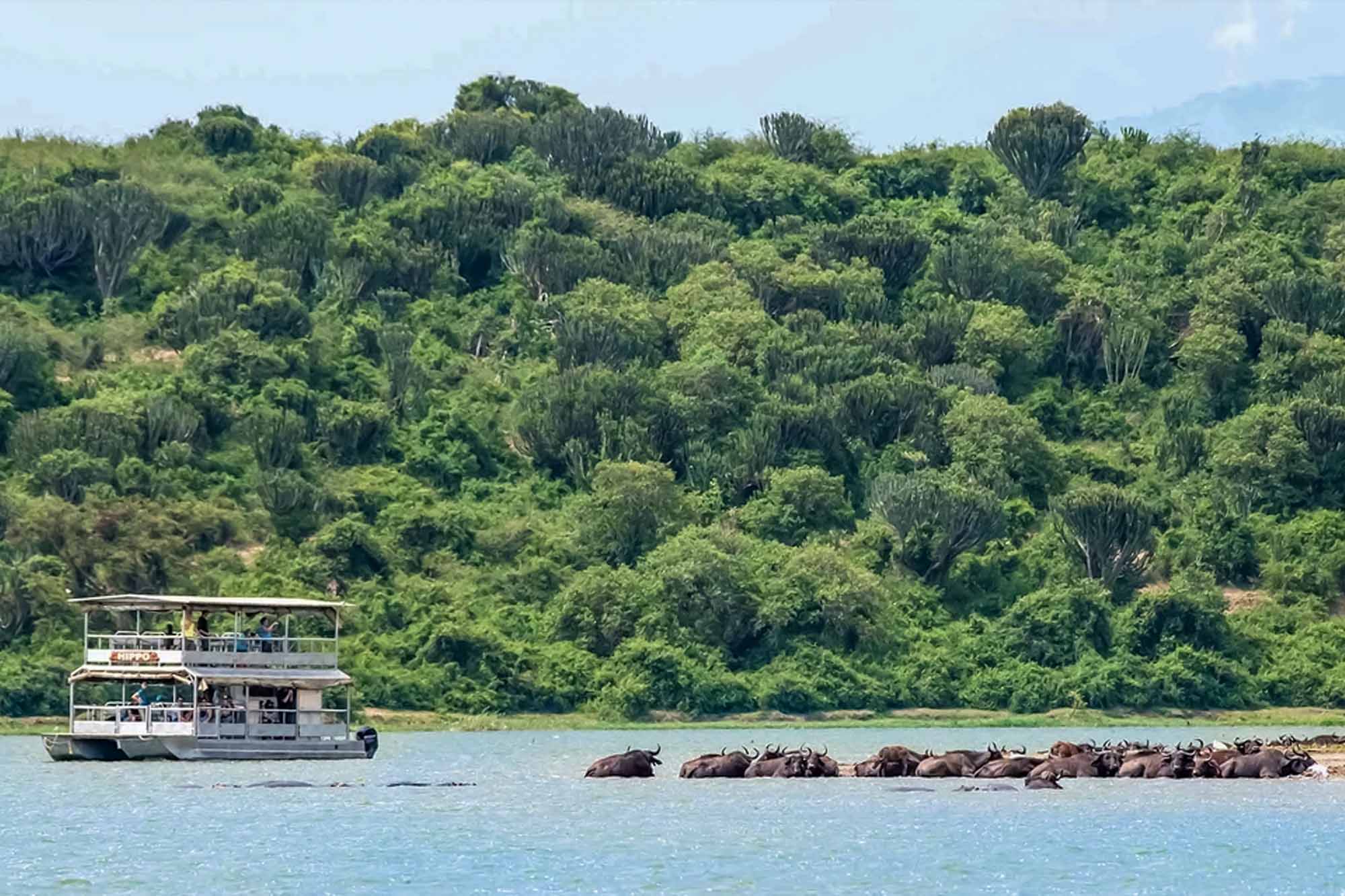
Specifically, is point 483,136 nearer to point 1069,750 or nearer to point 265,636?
point 265,636

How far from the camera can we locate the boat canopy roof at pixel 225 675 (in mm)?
60156

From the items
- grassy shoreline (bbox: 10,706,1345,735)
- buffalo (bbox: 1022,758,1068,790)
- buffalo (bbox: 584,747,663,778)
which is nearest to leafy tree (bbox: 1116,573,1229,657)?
grassy shoreline (bbox: 10,706,1345,735)

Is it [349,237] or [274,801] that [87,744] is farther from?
[349,237]

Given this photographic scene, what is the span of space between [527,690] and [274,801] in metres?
33.6

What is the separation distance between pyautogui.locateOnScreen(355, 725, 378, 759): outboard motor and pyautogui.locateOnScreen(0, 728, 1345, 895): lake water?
866 millimetres

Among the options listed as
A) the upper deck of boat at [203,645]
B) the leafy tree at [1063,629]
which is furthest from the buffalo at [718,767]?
the leafy tree at [1063,629]

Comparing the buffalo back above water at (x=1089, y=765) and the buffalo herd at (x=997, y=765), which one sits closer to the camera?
the buffalo herd at (x=997, y=765)

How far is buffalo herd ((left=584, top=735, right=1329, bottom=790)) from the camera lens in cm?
5612

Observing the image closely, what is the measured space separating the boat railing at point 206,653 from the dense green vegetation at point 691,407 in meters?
18.2

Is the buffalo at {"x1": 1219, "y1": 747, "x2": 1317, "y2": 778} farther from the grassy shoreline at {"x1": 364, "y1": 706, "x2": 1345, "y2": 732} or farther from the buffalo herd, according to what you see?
the grassy shoreline at {"x1": 364, "y1": 706, "x2": 1345, "y2": 732}

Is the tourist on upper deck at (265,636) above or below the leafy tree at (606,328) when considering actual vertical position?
below

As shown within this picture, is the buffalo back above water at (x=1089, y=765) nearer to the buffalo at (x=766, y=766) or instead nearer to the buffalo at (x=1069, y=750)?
the buffalo at (x=1069, y=750)

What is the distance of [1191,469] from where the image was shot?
100 meters

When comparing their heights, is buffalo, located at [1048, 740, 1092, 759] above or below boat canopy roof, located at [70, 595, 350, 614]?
below
